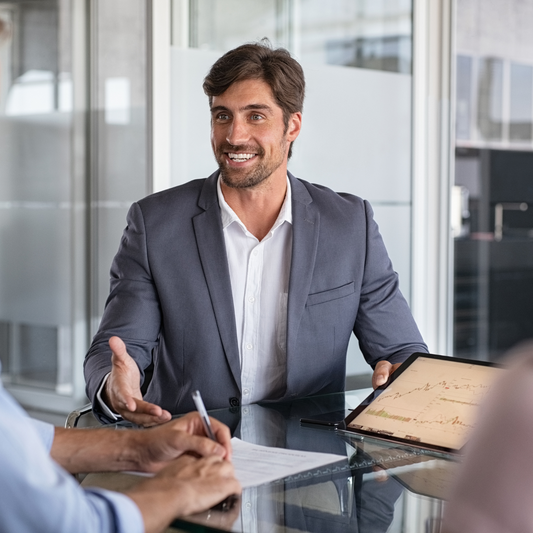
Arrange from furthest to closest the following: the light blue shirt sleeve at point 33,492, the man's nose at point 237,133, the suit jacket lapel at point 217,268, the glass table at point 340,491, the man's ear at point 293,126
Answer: the man's ear at point 293,126
the man's nose at point 237,133
the suit jacket lapel at point 217,268
the glass table at point 340,491
the light blue shirt sleeve at point 33,492

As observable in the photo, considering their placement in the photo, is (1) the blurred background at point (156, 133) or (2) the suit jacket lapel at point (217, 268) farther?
(1) the blurred background at point (156, 133)

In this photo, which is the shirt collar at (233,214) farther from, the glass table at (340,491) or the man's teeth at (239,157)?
the glass table at (340,491)

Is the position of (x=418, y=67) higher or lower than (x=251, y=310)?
higher

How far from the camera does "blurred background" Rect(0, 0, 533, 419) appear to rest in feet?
11.6

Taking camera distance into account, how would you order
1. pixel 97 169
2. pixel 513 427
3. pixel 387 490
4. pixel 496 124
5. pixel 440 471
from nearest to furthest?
pixel 513 427 → pixel 387 490 → pixel 440 471 → pixel 97 169 → pixel 496 124

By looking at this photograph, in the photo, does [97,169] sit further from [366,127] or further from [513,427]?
[513,427]

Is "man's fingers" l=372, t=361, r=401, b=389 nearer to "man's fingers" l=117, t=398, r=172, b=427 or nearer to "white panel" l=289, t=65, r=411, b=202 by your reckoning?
"man's fingers" l=117, t=398, r=172, b=427

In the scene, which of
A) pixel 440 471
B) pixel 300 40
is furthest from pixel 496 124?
pixel 440 471

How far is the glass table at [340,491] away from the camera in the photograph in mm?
1288

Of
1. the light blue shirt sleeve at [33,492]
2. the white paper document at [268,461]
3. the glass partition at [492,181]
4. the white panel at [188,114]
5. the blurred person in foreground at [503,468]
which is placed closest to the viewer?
the blurred person in foreground at [503,468]

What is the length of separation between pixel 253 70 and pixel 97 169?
1560 millimetres

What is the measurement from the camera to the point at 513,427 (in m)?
0.87

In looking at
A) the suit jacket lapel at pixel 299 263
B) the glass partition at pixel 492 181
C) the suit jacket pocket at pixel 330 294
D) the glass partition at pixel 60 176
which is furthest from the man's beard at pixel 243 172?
the glass partition at pixel 492 181

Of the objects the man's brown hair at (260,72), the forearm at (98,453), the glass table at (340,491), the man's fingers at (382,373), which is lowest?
the glass table at (340,491)
